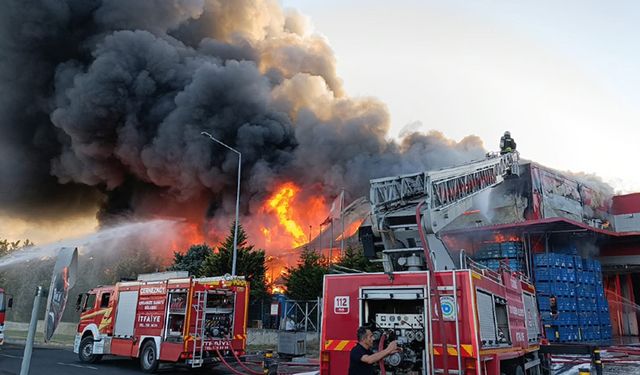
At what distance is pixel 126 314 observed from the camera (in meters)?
13.1

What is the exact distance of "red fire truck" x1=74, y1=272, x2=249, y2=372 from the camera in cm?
1134

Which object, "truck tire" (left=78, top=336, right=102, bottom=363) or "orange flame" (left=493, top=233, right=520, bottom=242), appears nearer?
"truck tire" (left=78, top=336, right=102, bottom=363)

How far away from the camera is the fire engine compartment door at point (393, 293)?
599 centimetres

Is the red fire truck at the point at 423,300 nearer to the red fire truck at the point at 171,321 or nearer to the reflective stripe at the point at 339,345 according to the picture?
the reflective stripe at the point at 339,345

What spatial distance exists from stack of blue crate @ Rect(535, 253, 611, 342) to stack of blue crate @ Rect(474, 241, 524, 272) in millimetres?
732

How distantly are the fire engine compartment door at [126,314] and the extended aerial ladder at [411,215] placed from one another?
340 inches

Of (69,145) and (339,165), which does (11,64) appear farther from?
(339,165)

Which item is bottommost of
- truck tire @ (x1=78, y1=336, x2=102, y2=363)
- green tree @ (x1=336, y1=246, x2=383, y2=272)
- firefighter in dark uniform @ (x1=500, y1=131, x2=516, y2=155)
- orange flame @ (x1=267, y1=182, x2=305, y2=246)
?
truck tire @ (x1=78, y1=336, x2=102, y2=363)

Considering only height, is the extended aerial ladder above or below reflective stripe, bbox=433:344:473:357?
above

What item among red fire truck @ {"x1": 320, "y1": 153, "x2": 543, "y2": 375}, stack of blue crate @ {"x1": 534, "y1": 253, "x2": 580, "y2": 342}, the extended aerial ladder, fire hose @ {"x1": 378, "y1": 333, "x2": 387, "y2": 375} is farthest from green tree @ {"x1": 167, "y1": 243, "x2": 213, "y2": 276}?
fire hose @ {"x1": 378, "y1": 333, "x2": 387, "y2": 375}

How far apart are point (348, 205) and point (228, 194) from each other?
10.8 meters

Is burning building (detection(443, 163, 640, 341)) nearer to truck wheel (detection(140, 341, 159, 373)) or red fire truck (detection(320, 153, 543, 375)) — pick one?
red fire truck (detection(320, 153, 543, 375))

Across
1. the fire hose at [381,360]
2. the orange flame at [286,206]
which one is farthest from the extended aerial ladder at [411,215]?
the orange flame at [286,206]

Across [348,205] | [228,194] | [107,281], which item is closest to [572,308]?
[348,205]
